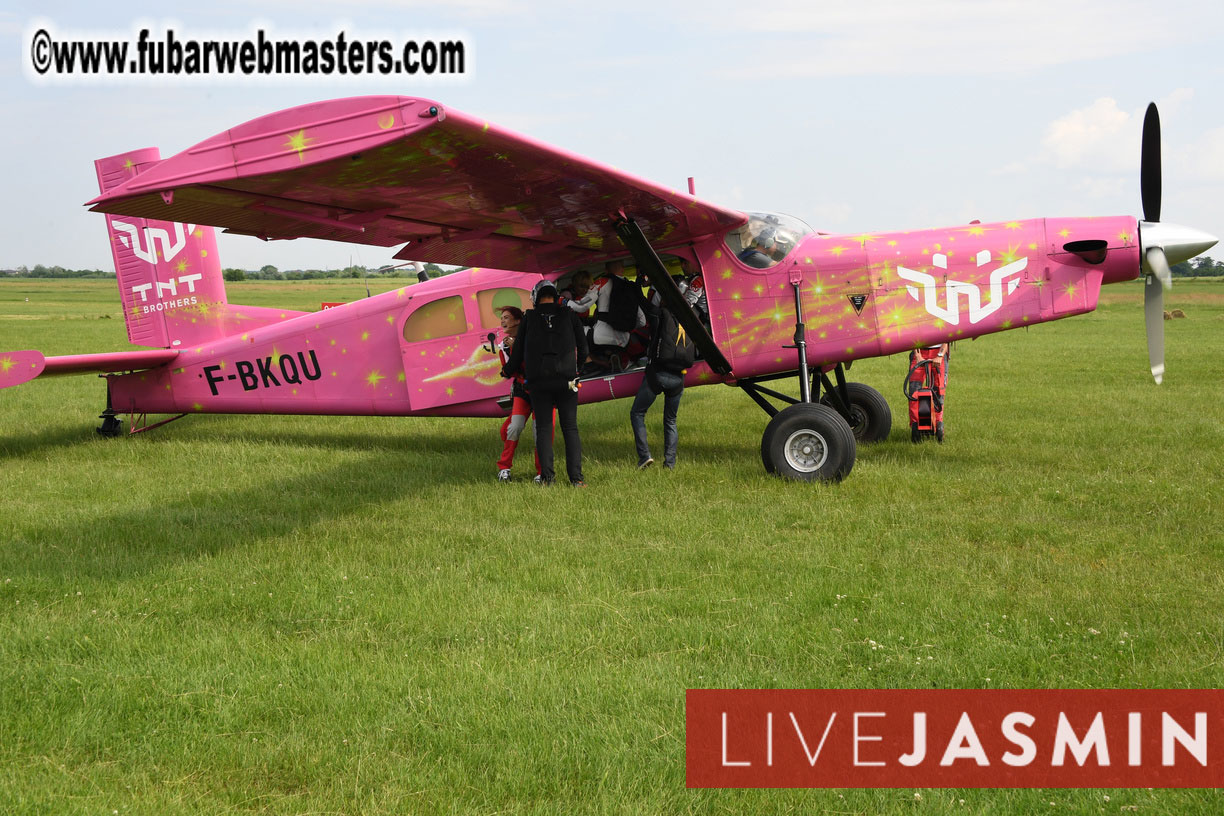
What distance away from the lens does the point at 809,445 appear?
869 centimetres

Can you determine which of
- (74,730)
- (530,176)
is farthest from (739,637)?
(530,176)

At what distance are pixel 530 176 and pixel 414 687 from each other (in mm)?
4110

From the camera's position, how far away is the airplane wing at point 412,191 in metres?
5.29

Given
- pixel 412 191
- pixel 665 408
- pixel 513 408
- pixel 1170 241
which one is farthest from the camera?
pixel 513 408

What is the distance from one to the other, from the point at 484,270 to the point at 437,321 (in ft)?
Answer: 2.56

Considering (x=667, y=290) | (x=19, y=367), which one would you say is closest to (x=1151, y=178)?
(x=667, y=290)

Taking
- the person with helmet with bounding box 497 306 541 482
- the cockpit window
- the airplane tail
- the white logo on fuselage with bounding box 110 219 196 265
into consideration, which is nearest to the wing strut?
the cockpit window

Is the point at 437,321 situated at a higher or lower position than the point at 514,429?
higher

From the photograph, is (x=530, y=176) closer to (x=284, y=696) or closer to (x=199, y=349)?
(x=284, y=696)

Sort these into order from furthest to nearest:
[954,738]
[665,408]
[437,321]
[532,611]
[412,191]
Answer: [437,321], [665,408], [412,191], [532,611], [954,738]

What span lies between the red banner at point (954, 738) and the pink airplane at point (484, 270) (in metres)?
3.56

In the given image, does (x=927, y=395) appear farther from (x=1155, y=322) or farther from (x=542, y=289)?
(x=542, y=289)

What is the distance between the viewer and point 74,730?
13.0 feet

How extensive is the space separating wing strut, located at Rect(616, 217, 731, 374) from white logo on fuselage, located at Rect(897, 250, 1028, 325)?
1908 mm
